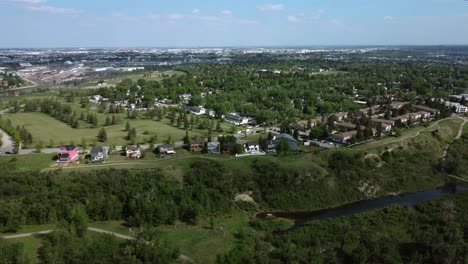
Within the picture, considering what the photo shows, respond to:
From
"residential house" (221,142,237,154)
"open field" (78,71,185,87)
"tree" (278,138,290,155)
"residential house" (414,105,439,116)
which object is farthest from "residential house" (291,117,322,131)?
"open field" (78,71,185,87)

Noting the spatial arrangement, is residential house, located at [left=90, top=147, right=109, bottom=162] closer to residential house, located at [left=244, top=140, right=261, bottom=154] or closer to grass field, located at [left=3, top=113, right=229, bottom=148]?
grass field, located at [left=3, top=113, right=229, bottom=148]

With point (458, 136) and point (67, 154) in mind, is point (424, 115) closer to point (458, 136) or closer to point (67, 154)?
point (458, 136)

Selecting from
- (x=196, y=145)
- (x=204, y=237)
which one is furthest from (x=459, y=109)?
(x=204, y=237)

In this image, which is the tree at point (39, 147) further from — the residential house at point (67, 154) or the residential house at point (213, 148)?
the residential house at point (213, 148)

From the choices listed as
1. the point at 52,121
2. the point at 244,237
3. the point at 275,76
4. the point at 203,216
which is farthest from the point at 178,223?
the point at 275,76

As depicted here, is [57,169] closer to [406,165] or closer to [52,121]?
[52,121]

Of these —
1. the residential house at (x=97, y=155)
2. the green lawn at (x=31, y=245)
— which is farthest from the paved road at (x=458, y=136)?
the green lawn at (x=31, y=245)
